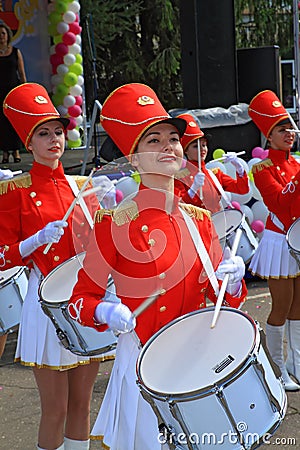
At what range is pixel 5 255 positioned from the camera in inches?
131

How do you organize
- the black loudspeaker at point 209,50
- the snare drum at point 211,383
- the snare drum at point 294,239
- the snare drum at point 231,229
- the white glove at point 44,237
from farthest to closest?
the black loudspeaker at point 209,50, the snare drum at point 294,239, the white glove at point 44,237, the snare drum at point 231,229, the snare drum at point 211,383

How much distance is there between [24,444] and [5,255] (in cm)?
119

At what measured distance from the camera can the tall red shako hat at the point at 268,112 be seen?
4.67 m

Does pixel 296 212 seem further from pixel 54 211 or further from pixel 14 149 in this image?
pixel 14 149

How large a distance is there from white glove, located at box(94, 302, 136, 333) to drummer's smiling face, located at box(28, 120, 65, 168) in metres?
1.14

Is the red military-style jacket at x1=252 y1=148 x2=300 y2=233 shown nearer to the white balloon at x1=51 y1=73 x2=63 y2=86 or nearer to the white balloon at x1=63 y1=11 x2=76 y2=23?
the white balloon at x1=51 y1=73 x2=63 y2=86

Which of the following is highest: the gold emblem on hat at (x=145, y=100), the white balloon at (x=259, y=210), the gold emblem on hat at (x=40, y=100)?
the gold emblem on hat at (x=145, y=100)

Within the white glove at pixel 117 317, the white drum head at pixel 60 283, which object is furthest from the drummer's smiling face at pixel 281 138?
the white glove at pixel 117 317

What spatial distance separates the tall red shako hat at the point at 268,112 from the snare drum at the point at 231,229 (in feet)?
1.75

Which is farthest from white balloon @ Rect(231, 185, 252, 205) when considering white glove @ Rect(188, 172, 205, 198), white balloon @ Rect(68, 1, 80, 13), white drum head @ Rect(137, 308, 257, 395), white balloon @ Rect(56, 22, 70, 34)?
white balloon @ Rect(68, 1, 80, 13)

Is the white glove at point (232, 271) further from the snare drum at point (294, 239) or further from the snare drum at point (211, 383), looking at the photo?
the snare drum at point (294, 239)

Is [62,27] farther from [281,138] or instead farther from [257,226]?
[281,138]

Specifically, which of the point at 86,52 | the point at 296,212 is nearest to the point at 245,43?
the point at 86,52

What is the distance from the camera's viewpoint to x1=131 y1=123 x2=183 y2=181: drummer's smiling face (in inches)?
103
